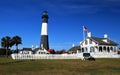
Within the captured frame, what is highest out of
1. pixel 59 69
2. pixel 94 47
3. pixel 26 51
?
pixel 94 47

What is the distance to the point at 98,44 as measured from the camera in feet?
224

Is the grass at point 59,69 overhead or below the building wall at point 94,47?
below

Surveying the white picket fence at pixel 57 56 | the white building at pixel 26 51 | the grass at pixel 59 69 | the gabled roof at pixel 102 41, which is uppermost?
the gabled roof at pixel 102 41

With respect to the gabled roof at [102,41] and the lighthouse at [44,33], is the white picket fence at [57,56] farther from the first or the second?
the lighthouse at [44,33]

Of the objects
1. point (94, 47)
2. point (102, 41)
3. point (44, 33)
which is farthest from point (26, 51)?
point (102, 41)

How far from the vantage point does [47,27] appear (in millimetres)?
79938

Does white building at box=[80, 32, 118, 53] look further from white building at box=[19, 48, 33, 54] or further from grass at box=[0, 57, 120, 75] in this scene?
grass at box=[0, 57, 120, 75]

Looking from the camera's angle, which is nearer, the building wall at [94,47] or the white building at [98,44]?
the white building at [98,44]

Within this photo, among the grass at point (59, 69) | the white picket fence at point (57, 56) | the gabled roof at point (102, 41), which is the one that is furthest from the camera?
the gabled roof at point (102, 41)

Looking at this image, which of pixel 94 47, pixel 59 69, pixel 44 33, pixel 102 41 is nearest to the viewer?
pixel 59 69

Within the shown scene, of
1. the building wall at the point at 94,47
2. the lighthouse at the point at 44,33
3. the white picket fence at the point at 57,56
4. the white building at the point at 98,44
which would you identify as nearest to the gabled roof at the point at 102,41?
the white building at the point at 98,44

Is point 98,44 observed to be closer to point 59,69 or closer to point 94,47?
point 94,47

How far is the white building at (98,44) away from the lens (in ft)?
226

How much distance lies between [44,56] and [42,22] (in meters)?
28.2
